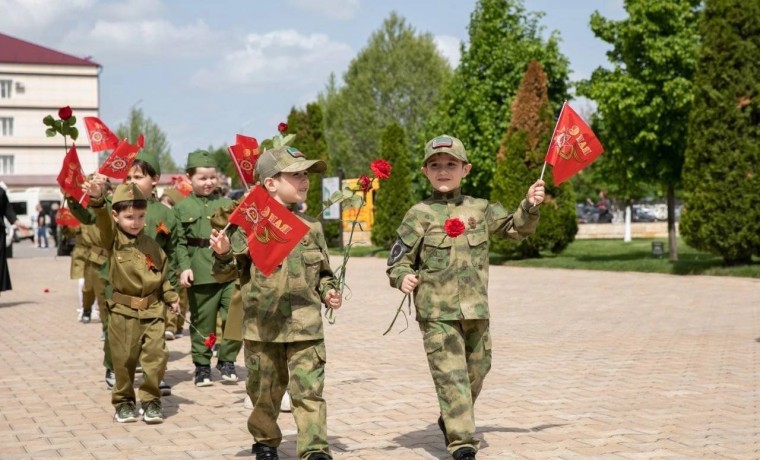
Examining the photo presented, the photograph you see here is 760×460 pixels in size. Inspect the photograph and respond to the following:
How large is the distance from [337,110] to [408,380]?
67.2 meters

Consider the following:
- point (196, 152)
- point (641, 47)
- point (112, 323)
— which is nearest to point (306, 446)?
point (112, 323)

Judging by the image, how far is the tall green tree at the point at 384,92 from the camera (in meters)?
73.3

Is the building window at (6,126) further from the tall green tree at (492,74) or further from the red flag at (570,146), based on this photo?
the red flag at (570,146)

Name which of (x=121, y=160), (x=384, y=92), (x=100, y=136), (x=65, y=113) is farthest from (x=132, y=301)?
(x=384, y=92)

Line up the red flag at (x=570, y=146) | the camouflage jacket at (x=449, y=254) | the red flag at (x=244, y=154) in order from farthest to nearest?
the red flag at (x=244, y=154) → the red flag at (x=570, y=146) → the camouflage jacket at (x=449, y=254)

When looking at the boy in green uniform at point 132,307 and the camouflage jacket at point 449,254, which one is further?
the boy in green uniform at point 132,307

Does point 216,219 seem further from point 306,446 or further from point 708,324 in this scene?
point 708,324

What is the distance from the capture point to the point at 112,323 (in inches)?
287

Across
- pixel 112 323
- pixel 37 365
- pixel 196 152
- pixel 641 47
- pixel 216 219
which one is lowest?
pixel 37 365

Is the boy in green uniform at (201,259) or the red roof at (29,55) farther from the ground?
the red roof at (29,55)

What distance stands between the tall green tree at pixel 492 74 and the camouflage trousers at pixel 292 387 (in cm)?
3503

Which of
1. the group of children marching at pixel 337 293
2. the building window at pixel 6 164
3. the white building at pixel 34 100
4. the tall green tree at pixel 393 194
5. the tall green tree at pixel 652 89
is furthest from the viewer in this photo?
the building window at pixel 6 164

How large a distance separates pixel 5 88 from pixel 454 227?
3203 inches

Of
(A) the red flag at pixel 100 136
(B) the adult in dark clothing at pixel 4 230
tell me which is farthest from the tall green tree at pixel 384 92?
(A) the red flag at pixel 100 136
